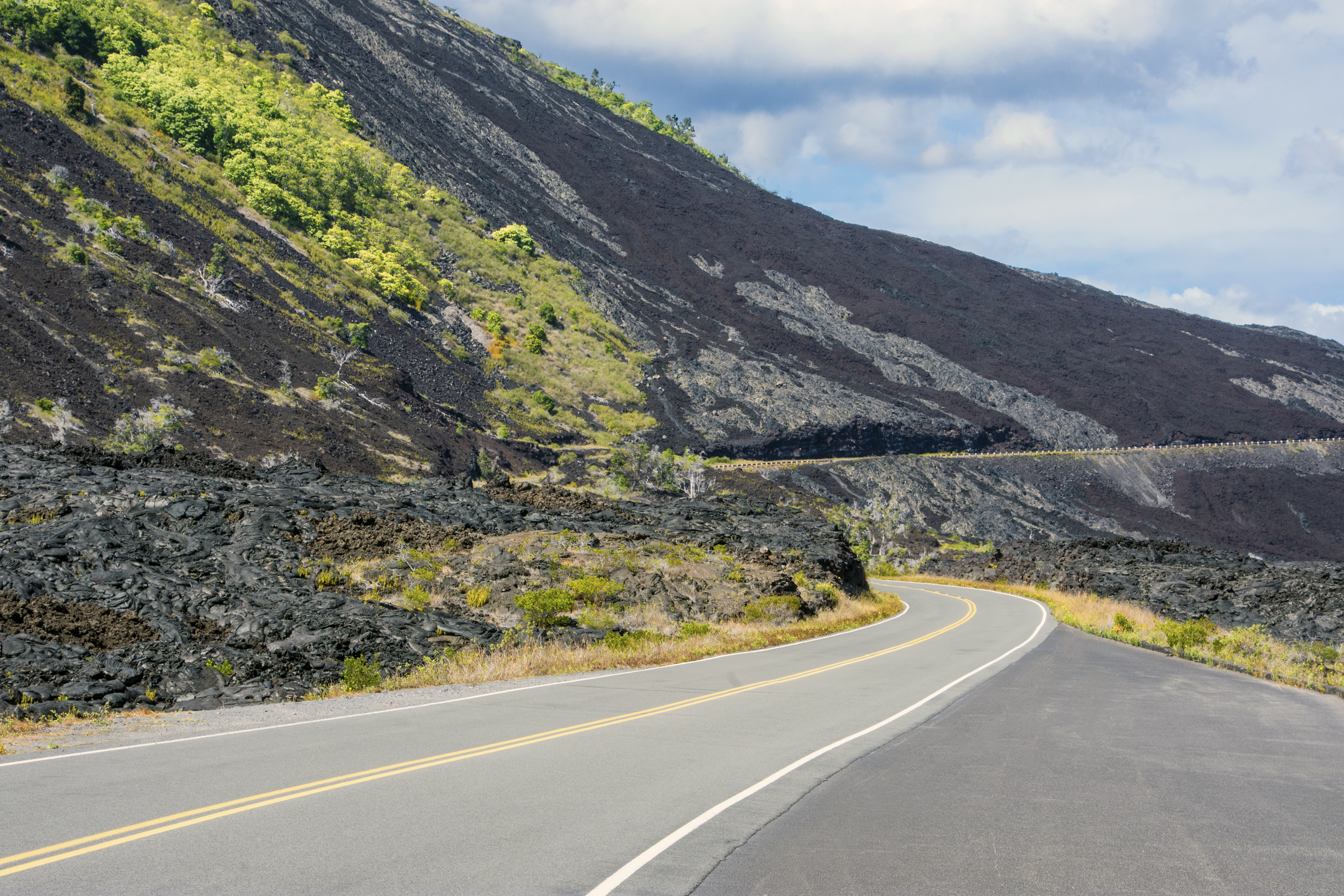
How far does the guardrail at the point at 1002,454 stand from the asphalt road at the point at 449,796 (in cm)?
8884

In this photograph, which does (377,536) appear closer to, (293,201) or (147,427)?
(147,427)

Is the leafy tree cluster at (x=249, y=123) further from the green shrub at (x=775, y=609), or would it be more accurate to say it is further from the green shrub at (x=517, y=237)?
the green shrub at (x=775, y=609)

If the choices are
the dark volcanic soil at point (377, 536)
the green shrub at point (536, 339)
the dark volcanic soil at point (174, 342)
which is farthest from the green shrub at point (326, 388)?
the dark volcanic soil at point (377, 536)

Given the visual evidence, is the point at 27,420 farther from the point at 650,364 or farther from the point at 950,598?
the point at 650,364

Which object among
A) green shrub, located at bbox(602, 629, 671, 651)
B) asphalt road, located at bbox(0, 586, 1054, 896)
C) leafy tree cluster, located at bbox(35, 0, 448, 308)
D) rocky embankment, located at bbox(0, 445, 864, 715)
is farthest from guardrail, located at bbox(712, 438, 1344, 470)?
asphalt road, located at bbox(0, 586, 1054, 896)

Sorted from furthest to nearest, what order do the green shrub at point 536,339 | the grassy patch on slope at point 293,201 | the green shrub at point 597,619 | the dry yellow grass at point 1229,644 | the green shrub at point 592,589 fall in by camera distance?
the green shrub at point 536,339, the grassy patch on slope at point 293,201, the green shrub at point 592,589, the green shrub at point 597,619, the dry yellow grass at point 1229,644

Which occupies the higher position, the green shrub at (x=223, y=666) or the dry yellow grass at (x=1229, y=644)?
the dry yellow grass at (x=1229, y=644)

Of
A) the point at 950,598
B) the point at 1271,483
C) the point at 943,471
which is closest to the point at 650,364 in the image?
the point at 943,471

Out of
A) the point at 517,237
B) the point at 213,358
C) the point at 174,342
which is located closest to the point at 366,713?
the point at 213,358

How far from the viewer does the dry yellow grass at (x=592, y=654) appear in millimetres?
15836

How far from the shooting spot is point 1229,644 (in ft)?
68.0

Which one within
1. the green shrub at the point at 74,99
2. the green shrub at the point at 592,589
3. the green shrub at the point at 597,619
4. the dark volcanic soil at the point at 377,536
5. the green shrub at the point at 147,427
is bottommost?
the green shrub at the point at 597,619

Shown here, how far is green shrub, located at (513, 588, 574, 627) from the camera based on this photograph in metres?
23.2

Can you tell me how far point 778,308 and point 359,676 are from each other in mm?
140014
